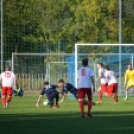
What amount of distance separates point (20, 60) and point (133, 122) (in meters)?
29.3

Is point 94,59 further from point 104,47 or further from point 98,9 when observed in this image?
point 98,9

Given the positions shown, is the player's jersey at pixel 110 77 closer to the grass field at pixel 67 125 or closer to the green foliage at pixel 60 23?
the grass field at pixel 67 125

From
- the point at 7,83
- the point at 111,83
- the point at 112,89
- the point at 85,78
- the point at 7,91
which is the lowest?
the point at 112,89

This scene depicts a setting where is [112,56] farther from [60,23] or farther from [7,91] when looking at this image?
[7,91]

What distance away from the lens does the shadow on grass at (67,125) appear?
17.4 metres

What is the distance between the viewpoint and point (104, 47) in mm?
47938

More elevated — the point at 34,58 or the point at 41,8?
the point at 41,8

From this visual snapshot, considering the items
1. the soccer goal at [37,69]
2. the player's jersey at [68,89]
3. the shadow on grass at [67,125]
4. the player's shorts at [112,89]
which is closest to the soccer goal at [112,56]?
the soccer goal at [37,69]

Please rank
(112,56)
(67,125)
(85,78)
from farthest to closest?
(112,56), (85,78), (67,125)

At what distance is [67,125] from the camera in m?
19.5

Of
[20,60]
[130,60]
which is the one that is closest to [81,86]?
[130,60]

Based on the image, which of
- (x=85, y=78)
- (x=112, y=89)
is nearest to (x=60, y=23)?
(x=112, y=89)

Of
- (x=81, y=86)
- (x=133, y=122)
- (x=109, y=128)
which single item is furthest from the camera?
(x=81, y=86)

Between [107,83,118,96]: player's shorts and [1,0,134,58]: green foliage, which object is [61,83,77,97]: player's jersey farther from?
[1,0,134,58]: green foliage
